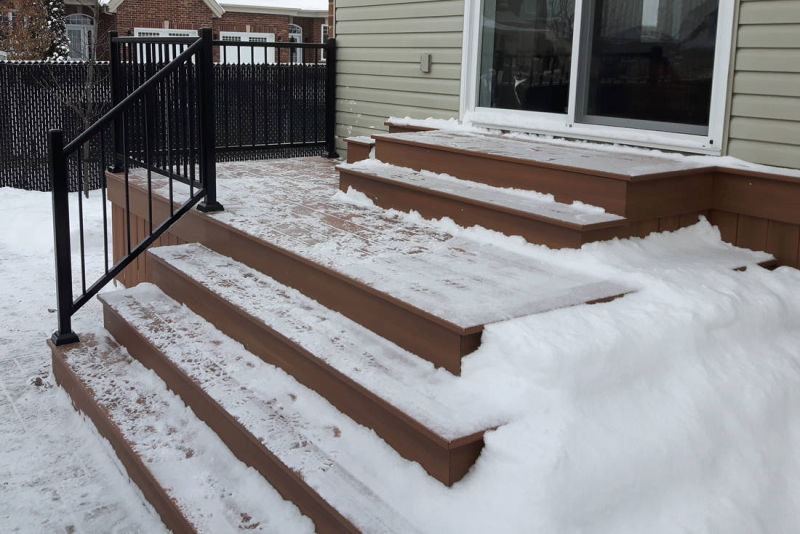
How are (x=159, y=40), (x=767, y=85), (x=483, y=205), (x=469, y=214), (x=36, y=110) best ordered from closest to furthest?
(x=767, y=85) → (x=483, y=205) → (x=469, y=214) → (x=159, y=40) → (x=36, y=110)

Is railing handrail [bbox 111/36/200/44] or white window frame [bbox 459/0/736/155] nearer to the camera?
white window frame [bbox 459/0/736/155]

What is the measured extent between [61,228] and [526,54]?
2.66m

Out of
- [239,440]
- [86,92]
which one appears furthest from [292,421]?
[86,92]

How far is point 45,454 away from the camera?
9.93 ft

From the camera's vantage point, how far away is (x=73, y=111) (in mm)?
10219

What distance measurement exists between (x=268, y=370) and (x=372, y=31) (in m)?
3.53

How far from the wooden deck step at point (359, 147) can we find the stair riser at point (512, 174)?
2.46 feet

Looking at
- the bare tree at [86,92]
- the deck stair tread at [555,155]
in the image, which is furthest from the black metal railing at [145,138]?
the bare tree at [86,92]

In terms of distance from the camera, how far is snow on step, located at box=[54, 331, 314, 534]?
2236 millimetres

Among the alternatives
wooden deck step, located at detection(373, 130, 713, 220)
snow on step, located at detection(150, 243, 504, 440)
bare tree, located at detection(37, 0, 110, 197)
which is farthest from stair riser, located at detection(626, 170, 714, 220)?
bare tree, located at detection(37, 0, 110, 197)

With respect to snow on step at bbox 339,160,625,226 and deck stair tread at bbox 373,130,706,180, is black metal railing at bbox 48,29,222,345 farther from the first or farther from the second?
deck stair tread at bbox 373,130,706,180

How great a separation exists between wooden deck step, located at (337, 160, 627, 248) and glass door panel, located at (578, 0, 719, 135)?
2.60 feet

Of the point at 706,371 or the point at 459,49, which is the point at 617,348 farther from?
the point at 459,49

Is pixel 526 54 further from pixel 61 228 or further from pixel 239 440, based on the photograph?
pixel 239 440
